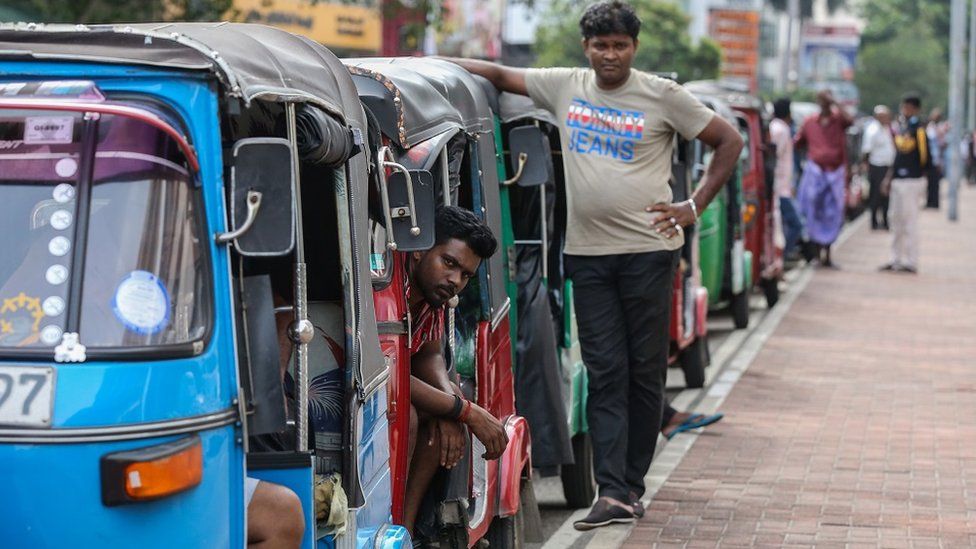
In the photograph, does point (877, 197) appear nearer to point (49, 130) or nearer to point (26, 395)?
point (49, 130)

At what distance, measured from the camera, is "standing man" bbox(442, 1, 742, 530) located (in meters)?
7.39

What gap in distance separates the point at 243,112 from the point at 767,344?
1054 cm

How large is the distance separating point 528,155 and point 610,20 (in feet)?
2.33

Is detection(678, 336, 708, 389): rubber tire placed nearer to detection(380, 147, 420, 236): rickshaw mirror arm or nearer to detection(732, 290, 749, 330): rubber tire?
detection(732, 290, 749, 330): rubber tire

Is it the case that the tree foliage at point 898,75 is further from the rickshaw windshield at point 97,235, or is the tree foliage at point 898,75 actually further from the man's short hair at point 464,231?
the rickshaw windshield at point 97,235

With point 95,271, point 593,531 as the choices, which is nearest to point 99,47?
point 95,271

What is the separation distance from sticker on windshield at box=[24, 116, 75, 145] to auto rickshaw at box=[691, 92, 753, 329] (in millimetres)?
9931

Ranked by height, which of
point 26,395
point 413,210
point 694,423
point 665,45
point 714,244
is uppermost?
point 665,45

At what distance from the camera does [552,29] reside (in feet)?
206

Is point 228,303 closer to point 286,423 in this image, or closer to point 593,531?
point 286,423

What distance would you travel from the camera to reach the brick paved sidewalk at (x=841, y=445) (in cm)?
773

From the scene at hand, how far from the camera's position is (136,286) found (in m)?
3.92

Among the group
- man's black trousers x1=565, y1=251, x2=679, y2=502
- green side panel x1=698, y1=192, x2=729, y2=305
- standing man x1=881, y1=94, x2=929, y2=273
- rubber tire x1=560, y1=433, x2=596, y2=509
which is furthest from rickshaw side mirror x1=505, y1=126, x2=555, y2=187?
standing man x1=881, y1=94, x2=929, y2=273

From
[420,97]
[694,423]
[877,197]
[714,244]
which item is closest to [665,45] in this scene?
[877,197]
